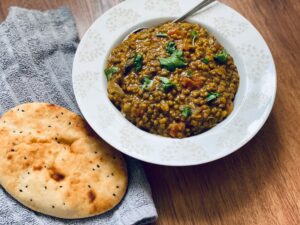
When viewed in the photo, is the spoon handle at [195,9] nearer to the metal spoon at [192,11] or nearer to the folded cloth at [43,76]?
the metal spoon at [192,11]

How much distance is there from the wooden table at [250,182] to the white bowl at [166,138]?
8.6 inches

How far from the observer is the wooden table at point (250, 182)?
6.87 feet

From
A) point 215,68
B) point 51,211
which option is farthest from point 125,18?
point 51,211

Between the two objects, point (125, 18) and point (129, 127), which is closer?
point (129, 127)

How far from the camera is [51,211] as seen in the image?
6.50 feet

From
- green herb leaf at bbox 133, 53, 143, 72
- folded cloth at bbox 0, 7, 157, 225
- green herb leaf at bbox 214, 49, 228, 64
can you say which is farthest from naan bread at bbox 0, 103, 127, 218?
green herb leaf at bbox 214, 49, 228, 64

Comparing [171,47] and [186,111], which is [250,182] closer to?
[186,111]

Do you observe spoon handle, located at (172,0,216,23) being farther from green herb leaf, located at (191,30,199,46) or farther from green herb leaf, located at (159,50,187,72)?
green herb leaf, located at (159,50,187,72)

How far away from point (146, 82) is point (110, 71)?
0.62ft

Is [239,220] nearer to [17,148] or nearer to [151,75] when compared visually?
[151,75]

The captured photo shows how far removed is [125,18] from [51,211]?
95 centimetres

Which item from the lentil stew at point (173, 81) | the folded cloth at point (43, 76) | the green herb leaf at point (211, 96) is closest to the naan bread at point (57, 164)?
the folded cloth at point (43, 76)

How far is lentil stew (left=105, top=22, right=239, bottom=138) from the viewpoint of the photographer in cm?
204

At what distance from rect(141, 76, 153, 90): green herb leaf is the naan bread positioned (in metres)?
0.31
